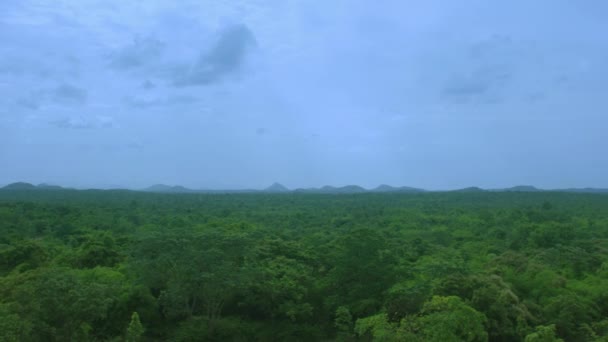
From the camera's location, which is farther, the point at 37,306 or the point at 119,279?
the point at 119,279

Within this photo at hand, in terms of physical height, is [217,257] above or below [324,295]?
above

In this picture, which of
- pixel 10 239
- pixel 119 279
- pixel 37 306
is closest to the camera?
pixel 37 306

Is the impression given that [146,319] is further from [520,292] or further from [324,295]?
[520,292]

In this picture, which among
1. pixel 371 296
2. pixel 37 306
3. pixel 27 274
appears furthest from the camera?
pixel 371 296

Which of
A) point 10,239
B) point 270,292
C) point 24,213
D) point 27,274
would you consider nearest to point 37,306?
point 27,274

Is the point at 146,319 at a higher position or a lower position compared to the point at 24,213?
lower

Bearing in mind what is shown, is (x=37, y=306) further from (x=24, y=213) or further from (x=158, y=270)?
(x=24, y=213)

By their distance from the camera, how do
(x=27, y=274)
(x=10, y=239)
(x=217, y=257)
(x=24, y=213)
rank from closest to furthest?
(x=27, y=274) < (x=217, y=257) < (x=10, y=239) < (x=24, y=213)

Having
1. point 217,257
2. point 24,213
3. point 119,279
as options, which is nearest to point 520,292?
point 217,257

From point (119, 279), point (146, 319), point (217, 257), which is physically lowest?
point (146, 319)
